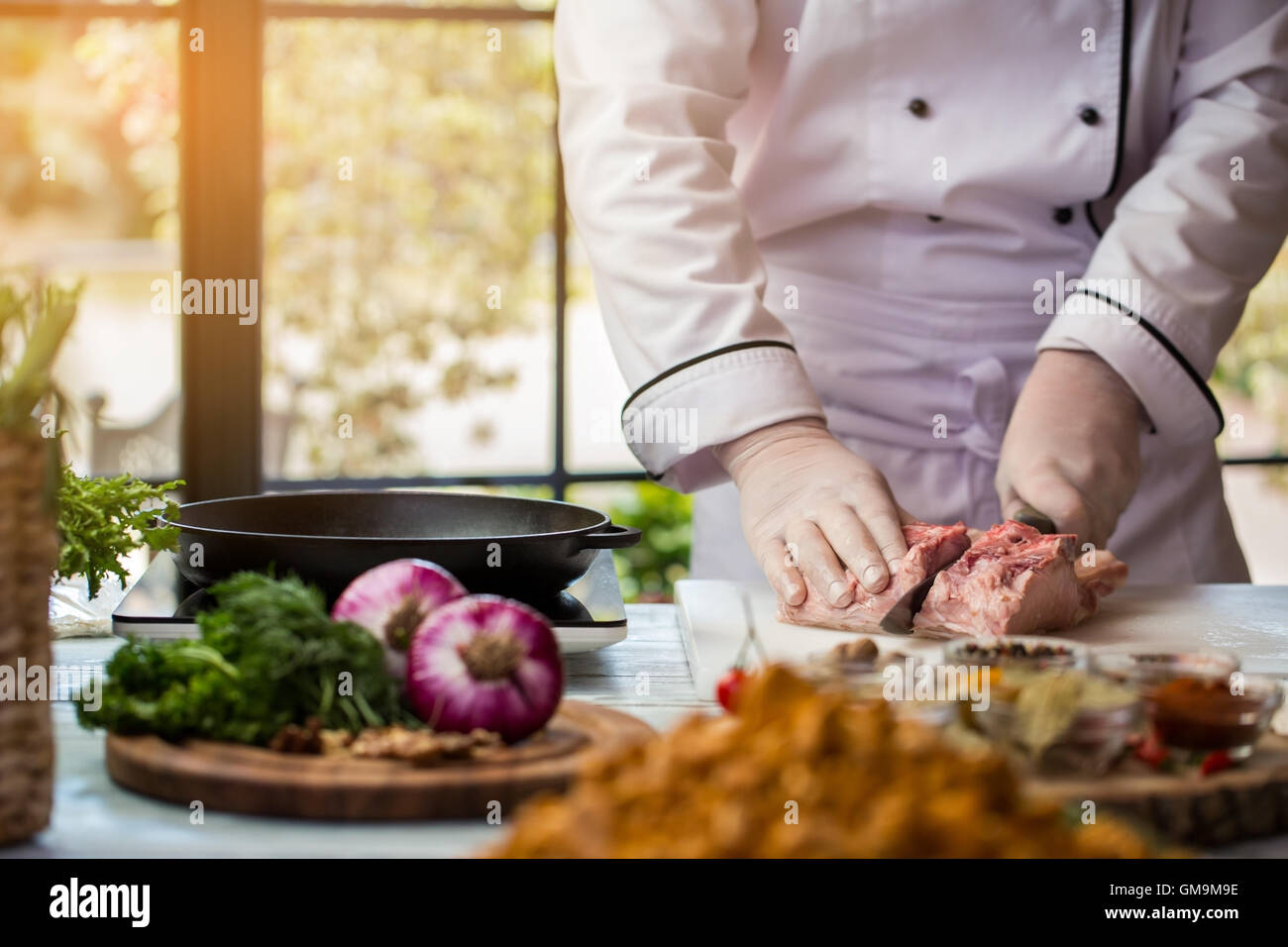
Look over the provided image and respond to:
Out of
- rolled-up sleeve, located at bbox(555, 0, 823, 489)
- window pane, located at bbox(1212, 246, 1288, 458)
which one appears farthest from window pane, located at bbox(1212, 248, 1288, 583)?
rolled-up sleeve, located at bbox(555, 0, 823, 489)

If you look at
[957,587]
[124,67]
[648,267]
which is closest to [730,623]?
[957,587]

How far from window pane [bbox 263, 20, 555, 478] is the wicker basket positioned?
256cm

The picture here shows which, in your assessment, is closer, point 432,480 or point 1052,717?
point 1052,717

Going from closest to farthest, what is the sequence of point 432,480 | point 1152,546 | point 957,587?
point 957,587
point 1152,546
point 432,480

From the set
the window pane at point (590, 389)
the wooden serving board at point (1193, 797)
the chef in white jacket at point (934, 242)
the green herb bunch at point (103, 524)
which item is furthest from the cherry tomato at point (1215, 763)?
the window pane at point (590, 389)

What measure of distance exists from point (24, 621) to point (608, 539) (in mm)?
582

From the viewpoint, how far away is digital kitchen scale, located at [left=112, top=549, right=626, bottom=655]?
116 centimetres

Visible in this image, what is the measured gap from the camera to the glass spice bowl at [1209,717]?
2.74 feet

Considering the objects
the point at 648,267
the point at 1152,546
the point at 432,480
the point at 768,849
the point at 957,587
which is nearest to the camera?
the point at 768,849

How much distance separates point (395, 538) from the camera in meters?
1.26

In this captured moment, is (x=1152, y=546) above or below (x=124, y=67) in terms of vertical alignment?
below
